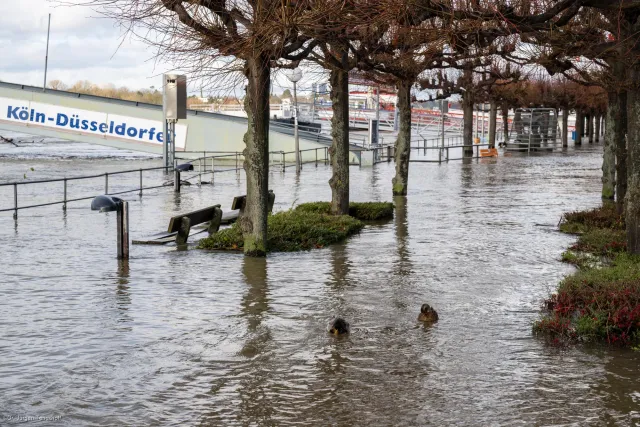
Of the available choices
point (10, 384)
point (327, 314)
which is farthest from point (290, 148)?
point (10, 384)

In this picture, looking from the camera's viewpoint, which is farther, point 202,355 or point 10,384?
point 202,355

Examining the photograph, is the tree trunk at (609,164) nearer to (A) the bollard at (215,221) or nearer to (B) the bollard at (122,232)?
(A) the bollard at (215,221)

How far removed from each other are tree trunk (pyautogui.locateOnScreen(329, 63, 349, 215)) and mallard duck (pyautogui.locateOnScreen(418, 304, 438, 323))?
956cm

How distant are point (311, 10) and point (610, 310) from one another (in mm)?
6207

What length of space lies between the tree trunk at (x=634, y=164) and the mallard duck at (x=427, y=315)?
434cm

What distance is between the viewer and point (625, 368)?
27.8 feet

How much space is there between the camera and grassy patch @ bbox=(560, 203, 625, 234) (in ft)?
58.2

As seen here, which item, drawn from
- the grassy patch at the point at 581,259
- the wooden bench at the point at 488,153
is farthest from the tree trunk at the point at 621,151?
the wooden bench at the point at 488,153

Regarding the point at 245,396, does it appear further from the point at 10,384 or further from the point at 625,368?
the point at 625,368

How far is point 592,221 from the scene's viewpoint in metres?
18.3

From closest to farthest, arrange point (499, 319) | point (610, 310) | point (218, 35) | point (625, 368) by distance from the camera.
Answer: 1. point (625, 368)
2. point (610, 310)
3. point (499, 319)
4. point (218, 35)

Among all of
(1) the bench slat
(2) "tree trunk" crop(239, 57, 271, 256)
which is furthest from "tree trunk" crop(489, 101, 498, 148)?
(2) "tree trunk" crop(239, 57, 271, 256)

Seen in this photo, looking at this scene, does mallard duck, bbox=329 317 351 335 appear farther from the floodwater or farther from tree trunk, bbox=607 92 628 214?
tree trunk, bbox=607 92 628 214

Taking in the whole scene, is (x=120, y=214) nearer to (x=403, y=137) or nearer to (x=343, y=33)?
(x=343, y=33)
